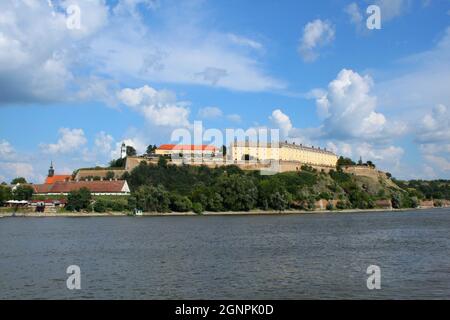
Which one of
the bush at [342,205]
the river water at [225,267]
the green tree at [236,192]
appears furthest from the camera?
the bush at [342,205]

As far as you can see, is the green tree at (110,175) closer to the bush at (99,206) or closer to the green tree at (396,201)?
the bush at (99,206)

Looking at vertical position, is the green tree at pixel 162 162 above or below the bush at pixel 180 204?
above

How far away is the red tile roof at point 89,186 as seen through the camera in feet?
319

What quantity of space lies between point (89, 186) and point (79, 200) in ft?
49.5

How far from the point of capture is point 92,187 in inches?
3875

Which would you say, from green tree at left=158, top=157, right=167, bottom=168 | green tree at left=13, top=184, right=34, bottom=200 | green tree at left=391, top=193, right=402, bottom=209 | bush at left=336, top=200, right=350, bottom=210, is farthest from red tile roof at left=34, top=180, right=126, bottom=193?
green tree at left=391, top=193, right=402, bottom=209

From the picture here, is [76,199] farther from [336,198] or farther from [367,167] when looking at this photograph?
[367,167]

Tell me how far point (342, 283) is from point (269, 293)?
11.5 feet

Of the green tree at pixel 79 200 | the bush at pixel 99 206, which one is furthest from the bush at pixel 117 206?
the green tree at pixel 79 200

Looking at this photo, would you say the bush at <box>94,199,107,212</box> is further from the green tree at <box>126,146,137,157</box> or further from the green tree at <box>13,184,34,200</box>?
the green tree at <box>126,146,137,157</box>

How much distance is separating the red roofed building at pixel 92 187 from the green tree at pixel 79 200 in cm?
1045

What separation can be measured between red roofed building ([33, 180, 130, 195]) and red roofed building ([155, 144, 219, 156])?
30068 mm

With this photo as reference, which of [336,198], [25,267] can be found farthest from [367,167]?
[25,267]

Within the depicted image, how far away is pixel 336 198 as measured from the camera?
386 ft
